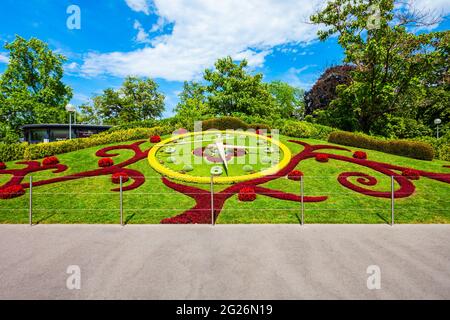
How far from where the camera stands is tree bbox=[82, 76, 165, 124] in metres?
53.3

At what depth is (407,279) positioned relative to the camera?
4527mm

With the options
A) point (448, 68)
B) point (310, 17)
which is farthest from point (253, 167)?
point (448, 68)

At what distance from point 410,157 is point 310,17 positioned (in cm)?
1978

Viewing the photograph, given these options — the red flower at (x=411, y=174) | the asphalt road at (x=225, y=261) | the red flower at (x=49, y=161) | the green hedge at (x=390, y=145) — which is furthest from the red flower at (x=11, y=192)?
the green hedge at (x=390, y=145)

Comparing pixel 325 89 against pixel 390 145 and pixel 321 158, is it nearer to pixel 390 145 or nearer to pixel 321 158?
pixel 390 145

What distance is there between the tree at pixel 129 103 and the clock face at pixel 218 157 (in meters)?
40.7

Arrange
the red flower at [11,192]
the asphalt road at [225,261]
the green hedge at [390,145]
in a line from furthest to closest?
1. the green hedge at [390,145]
2. the red flower at [11,192]
3. the asphalt road at [225,261]

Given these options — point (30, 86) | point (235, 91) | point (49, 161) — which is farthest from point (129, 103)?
A: point (49, 161)

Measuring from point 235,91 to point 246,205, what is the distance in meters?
28.0

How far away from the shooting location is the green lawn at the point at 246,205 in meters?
8.64

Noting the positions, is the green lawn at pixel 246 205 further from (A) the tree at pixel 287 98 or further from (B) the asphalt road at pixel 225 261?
(A) the tree at pixel 287 98

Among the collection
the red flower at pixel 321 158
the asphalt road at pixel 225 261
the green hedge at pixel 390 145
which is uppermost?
the green hedge at pixel 390 145

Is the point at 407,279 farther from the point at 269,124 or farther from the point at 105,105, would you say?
the point at 105,105

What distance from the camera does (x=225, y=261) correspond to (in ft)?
17.3
